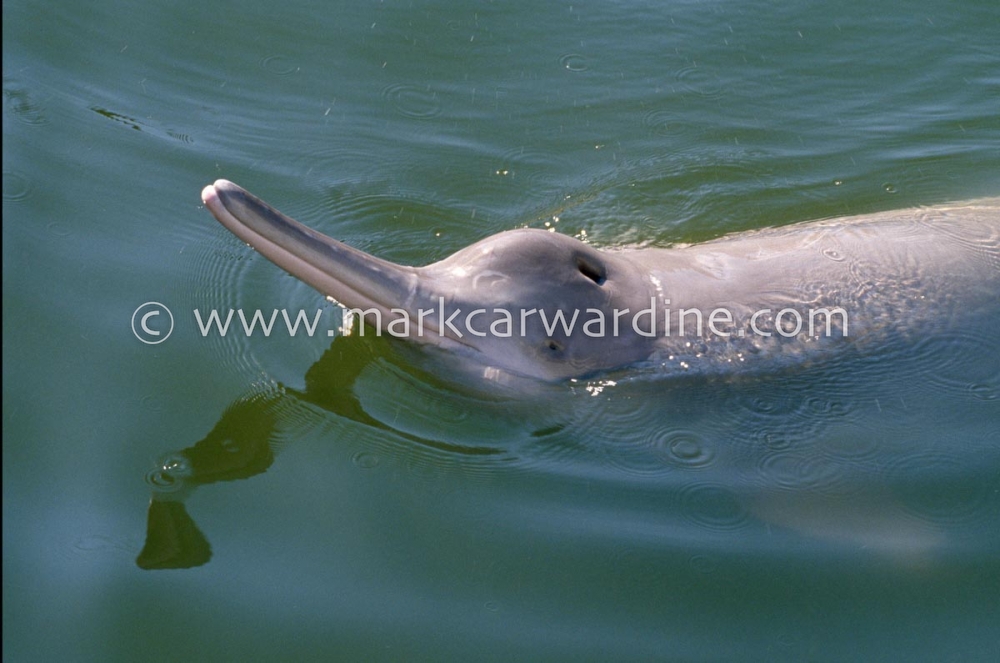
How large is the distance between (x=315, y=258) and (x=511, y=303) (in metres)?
1.07

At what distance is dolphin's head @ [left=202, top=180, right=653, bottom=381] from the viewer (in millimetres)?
5746

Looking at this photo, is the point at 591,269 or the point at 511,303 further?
the point at 591,269

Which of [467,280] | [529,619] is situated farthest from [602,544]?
[467,280]

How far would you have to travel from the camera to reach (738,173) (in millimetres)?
8836

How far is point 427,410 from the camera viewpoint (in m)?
6.15

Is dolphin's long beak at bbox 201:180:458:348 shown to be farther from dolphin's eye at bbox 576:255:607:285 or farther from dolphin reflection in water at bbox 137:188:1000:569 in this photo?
dolphin's eye at bbox 576:255:607:285

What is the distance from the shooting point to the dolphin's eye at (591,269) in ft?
20.3

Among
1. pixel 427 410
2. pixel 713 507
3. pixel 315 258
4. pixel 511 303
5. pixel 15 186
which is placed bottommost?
pixel 713 507

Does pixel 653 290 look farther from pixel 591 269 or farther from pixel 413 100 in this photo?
pixel 413 100

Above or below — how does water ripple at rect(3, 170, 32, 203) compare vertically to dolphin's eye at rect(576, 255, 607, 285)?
above

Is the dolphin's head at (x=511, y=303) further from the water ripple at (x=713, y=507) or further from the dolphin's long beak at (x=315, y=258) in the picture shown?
the water ripple at (x=713, y=507)

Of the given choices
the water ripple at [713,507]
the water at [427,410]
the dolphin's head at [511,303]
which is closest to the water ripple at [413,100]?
the water at [427,410]

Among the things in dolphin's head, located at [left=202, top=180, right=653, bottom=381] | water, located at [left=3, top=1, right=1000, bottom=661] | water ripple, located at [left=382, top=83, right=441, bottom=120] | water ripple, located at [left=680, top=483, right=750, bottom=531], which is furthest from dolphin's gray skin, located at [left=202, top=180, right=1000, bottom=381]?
water ripple, located at [left=382, top=83, right=441, bottom=120]

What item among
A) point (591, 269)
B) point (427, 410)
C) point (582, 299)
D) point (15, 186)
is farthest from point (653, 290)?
point (15, 186)
